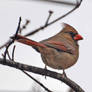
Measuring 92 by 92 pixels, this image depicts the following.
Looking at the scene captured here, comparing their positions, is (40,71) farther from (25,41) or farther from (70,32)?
(70,32)

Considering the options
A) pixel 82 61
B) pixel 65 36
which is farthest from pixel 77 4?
pixel 82 61

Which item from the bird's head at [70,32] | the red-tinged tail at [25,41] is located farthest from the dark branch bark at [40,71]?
the bird's head at [70,32]

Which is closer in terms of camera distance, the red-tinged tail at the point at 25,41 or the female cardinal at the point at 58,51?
the red-tinged tail at the point at 25,41

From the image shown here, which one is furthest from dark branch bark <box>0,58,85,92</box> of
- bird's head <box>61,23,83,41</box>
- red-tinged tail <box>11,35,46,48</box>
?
bird's head <box>61,23,83,41</box>

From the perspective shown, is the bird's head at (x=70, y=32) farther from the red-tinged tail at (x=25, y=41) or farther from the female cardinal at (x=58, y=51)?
the red-tinged tail at (x=25, y=41)

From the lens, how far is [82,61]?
4.05ft

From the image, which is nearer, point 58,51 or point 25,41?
point 25,41

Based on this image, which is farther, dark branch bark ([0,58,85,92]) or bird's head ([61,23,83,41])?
bird's head ([61,23,83,41])

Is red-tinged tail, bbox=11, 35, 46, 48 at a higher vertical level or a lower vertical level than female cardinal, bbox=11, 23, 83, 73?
higher

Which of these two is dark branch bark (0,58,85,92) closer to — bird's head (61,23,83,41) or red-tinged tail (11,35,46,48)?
red-tinged tail (11,35,46,48)

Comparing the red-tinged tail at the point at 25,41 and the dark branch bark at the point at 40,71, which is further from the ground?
the red-tinged tail at the point at 25,41

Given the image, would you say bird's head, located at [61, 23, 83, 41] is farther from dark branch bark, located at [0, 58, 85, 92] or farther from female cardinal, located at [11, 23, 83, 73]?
dark branch bark, located at [0, 58, 85, 92]

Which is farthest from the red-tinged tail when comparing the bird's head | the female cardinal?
the bird's head

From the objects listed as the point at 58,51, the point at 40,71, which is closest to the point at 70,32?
the point at 58,51
